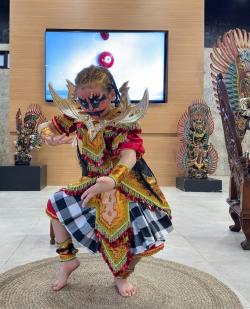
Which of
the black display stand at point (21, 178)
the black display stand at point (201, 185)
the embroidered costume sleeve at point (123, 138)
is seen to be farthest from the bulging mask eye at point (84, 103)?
the black display stand at point (201, 185)

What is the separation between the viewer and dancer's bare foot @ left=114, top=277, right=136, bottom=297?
1.56 meters

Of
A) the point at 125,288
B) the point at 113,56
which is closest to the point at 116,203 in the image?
the point at 125,288

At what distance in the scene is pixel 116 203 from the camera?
150 centimetres

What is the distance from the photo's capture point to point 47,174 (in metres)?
5.03

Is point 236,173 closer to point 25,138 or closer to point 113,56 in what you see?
point 25,138

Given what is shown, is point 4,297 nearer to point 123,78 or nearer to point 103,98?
point 103,98

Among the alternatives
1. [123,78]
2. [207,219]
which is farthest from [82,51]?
[207,219]

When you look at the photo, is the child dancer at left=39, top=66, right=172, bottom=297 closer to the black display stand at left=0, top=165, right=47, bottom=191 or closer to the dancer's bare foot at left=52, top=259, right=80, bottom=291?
the dancer's bare foot at left=52, top=259, right=80, bottom=291

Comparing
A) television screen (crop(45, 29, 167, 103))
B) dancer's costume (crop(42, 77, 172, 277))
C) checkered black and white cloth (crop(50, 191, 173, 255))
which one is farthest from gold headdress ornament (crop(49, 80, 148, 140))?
television screen (crop(45, 29, 167, 103))

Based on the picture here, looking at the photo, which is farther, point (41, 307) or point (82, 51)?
point (82, 51)

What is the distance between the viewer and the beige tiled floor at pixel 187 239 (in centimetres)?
194

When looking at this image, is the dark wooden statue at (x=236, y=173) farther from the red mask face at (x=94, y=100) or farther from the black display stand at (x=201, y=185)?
the black display stand at (x=201, y=185)

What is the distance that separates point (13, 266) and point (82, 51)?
138 inches

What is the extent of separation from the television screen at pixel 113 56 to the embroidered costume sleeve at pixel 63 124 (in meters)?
3.35
